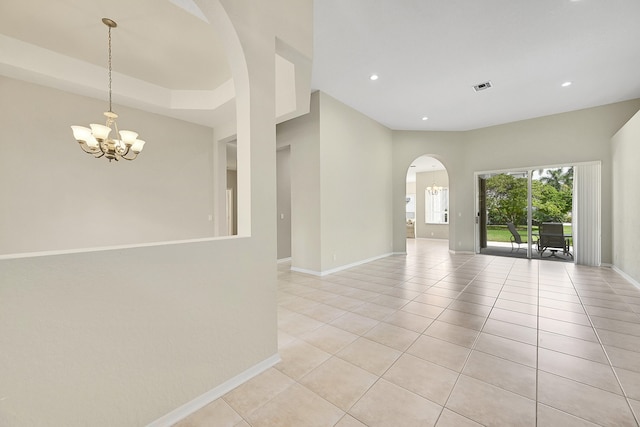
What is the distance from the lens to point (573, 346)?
2291 millimetres

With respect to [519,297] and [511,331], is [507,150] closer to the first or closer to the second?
[519,297]

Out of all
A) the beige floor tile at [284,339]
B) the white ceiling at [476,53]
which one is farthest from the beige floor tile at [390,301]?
the white ceiling at [476,53]

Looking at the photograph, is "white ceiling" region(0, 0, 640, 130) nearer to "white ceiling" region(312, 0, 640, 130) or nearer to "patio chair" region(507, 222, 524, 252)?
"white ceiling" region(312, 0, 640, 130)

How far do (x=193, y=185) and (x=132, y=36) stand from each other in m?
2.68

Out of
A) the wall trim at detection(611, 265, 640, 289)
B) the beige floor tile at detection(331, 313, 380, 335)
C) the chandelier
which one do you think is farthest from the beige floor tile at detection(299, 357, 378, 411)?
the wall trim at detection(611, 265, 640, 289)

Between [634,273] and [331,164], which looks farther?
[331,164]

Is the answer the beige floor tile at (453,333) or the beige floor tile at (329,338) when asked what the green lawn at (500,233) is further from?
the beige floor tile at (329,338)

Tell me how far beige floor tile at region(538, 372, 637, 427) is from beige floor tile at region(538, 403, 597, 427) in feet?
0.14

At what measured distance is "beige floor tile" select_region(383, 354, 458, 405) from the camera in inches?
68.3

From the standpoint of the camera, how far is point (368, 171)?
6258mm

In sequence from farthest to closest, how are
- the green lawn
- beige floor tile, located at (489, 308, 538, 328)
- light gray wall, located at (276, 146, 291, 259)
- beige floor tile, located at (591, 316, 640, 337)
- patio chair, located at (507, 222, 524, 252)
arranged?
patio chair, located at (507, 222, 524, 252)
the green lawn
light gray wall, located at (276, 146, 291, 259)
beige floor tile, located at (489, 308, 538, 328)
beige floor tile, located at (591, 316, 640, 337)

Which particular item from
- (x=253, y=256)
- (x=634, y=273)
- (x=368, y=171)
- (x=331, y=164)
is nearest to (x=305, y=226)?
(x=331, y=164)

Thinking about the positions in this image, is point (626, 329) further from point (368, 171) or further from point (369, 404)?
point (368, 171)

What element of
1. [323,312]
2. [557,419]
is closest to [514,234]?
[323,312]
